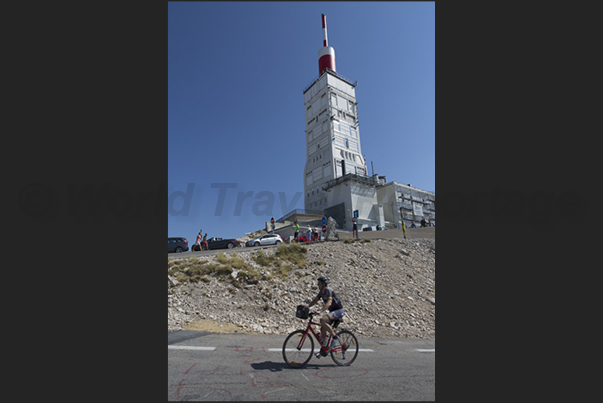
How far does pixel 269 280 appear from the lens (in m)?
15.9

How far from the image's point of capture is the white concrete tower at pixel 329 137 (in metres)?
54.8

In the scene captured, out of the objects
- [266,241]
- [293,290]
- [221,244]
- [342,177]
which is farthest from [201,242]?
[342,177]

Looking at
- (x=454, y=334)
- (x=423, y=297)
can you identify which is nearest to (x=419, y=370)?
(x=454, y=334)

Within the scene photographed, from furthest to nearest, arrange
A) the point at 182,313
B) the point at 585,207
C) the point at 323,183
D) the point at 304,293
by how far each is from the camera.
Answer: the point at 323,183
the point at 304,293
the point at 182,313
the point at 585,207

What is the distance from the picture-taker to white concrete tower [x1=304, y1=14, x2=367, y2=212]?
54781mm

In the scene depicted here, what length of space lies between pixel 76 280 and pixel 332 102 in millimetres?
60563

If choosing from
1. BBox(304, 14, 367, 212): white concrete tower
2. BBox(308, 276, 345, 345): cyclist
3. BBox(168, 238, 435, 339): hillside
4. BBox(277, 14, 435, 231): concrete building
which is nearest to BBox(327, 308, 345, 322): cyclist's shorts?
BBox(308, 276, 345, 345): cyclist

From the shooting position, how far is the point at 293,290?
592 inches

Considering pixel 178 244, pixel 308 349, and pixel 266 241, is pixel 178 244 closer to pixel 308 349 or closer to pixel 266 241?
pixel 266 241

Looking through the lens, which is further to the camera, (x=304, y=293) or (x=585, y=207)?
(x=304, y=293)

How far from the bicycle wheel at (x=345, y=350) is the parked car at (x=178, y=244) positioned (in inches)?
888

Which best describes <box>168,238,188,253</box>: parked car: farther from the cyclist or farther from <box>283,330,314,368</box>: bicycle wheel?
the cyclist

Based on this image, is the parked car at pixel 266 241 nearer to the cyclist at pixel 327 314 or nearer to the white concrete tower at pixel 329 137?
the cyclist at pixel 327 314

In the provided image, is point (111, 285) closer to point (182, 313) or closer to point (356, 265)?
point (182, 313)
